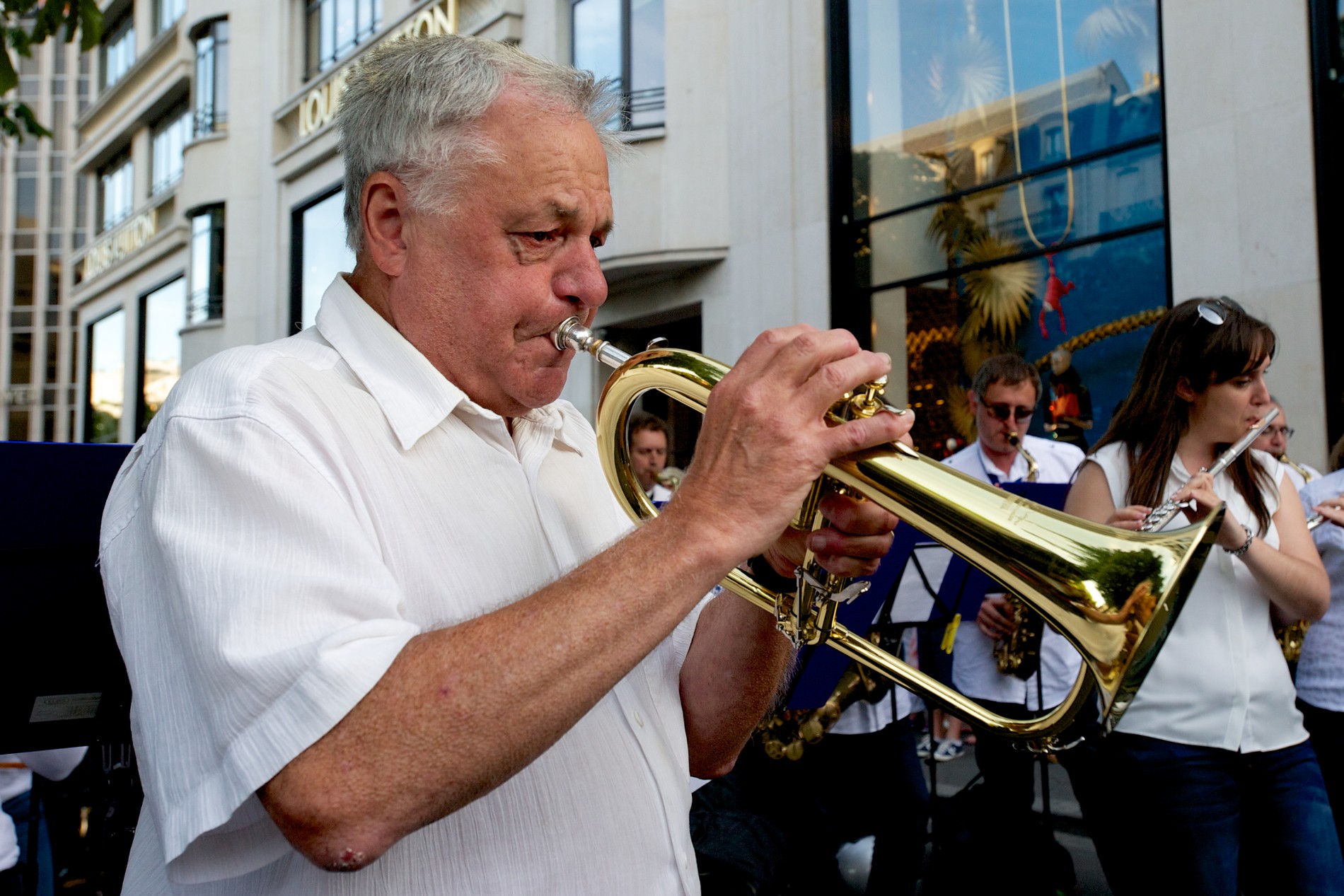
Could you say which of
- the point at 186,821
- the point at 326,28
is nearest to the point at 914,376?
the point at 186,821

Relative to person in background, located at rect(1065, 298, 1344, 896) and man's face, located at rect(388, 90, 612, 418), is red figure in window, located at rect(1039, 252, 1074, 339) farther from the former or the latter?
man's face, located at rect(388, 90, 612, 418)

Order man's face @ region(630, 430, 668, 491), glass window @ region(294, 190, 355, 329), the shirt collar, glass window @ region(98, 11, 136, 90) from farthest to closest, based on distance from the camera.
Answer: glass window @ region(98, 11, 136, 90)
glass window @ region(294, 190, 355, 329)
man's face @ region(630, 430, 668, 491)
the shirt collar

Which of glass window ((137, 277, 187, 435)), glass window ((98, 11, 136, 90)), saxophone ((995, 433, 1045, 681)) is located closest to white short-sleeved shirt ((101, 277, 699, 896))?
saxophone ((995, 433, 1045, 681))

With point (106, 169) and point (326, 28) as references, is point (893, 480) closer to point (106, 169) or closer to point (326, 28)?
point (326, 28)

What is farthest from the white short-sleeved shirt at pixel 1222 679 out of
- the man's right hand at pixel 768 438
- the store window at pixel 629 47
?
the store window at pixel 629 47

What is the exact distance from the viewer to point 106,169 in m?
24.2

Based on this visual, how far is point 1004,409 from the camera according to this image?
4.56m

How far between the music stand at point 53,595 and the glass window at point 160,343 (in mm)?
19068

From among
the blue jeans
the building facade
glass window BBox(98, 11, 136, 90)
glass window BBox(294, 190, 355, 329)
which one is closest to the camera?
the blue jeans

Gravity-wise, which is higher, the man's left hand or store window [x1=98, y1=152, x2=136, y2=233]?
store window [x1=98, y1=152, x2=136, y2=233]

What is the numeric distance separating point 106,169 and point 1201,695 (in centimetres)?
2726

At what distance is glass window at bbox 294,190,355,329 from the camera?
48.5 feet

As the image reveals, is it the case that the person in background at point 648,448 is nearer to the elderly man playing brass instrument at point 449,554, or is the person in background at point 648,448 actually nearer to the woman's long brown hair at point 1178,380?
the woman's long brown hair at point 1178,380

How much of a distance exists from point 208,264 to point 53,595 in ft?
57.4
